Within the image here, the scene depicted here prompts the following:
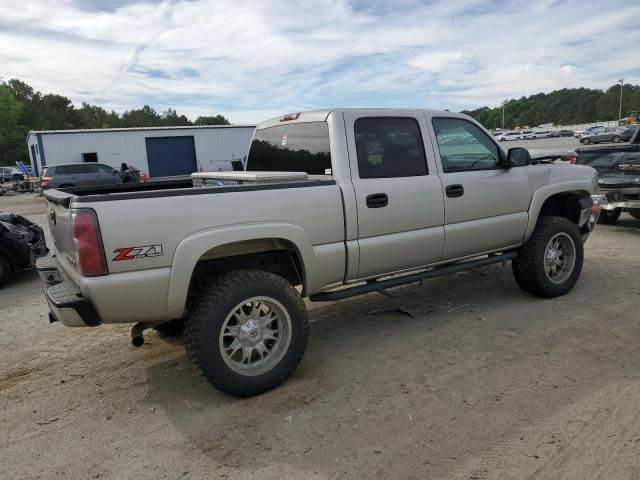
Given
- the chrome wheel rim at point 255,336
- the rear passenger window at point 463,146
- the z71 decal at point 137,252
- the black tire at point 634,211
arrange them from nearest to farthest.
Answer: the z71 decal at point 137,252 → the chrome wheel rim at point 255,336 → the rear passenger window at point 463,146 → the black tire at point 634,211

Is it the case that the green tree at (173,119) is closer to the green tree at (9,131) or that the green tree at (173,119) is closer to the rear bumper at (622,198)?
the green tree at (9,131)

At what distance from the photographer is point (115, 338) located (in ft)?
15.8

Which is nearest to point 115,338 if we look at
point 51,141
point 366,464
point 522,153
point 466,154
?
point 366,464

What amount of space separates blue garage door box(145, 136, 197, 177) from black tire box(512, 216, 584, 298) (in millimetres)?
30004

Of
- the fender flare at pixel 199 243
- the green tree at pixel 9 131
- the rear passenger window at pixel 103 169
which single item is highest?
the green tree at pixel 9 131

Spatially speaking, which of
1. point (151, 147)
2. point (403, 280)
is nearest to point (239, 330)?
point (403, 280)

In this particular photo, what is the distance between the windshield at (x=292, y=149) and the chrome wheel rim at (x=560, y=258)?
8.96 ft

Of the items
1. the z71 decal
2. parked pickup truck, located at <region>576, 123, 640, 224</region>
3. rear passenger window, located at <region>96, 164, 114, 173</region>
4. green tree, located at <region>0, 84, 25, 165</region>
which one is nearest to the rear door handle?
the z71 decal

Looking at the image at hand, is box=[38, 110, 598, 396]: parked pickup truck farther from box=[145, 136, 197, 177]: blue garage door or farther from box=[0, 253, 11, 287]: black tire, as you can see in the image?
box=[145, 136, 197, 177]: blue garage door

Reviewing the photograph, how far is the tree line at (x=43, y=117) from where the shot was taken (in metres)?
68.9

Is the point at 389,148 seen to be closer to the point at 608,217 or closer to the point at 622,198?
the point at 622,198

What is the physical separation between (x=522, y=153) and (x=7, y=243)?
23.0 feet

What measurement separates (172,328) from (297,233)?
1.86 m

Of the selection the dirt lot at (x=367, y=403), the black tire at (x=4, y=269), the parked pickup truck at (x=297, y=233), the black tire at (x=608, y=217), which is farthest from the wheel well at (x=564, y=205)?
the black tire at (x=4, y=269)
